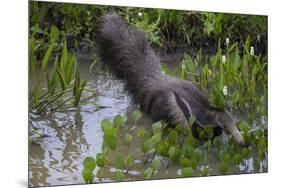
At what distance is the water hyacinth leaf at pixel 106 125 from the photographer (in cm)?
284

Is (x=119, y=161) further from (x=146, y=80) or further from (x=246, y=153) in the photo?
(x=246, y=153)

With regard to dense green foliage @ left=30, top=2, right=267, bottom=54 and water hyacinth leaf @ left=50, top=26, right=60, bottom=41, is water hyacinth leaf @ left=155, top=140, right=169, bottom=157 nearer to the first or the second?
dense green foliage @ left=30, top=2, right=267, bottom=54

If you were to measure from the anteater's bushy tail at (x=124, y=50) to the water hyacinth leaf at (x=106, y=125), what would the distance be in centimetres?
24

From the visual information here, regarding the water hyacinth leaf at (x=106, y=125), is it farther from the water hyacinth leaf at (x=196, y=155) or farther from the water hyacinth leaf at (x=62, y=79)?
the water hyacinth leaf at (x=196, y=155)

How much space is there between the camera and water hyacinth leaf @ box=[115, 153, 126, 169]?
285 centimetres

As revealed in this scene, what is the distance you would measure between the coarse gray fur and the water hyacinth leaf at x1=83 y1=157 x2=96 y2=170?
0.38m

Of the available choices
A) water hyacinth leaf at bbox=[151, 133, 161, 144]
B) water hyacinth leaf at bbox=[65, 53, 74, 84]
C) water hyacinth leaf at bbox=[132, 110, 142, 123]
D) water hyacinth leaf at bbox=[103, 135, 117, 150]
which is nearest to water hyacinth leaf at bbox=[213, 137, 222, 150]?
water hyacinth leaf at bbox=[151, 133, 161, 144]

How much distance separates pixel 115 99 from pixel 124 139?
0.21 metres

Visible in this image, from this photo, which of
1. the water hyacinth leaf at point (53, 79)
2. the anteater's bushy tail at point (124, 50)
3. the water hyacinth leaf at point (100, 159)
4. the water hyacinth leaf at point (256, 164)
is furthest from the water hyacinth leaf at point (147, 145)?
the water hyacinth leaf at point (256, 164)

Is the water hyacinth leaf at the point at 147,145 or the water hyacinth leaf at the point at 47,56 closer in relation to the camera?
the water hyacinth leaf at the point at 47,56

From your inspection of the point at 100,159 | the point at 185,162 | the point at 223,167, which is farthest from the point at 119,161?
the point at 223,167

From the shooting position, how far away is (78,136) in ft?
9.27

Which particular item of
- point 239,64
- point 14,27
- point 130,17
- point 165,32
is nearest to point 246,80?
point 239,64

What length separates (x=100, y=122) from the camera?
112 inches
